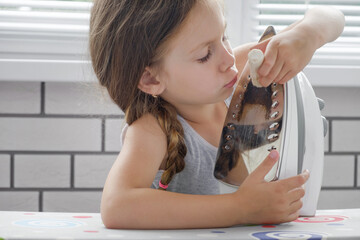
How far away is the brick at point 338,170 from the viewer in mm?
1479

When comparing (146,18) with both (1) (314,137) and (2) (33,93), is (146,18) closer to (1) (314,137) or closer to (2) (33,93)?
(1) (314,137)

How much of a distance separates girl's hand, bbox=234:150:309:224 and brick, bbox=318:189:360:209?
0.76 m

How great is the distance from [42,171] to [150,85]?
583 millimetres

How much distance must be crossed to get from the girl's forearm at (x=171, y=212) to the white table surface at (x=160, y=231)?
0.06 feet

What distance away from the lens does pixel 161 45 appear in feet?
2.98

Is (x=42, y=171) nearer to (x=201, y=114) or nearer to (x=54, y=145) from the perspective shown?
(x=54, y=145)

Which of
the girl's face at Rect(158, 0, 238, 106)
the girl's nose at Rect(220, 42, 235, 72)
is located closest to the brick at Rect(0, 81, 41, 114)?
the girl's face at Rect(158, 0, 238, 106)

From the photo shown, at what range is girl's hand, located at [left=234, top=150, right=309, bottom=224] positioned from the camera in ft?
2.46

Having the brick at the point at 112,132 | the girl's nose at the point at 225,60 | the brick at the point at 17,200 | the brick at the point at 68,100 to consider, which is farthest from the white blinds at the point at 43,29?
the girl's nose at the point at 225,60

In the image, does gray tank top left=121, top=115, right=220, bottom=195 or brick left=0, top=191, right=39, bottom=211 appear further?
brick left=0, top=191, right=39, bottom=211

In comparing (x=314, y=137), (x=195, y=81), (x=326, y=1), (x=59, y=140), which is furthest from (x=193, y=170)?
(x=326, y=1)

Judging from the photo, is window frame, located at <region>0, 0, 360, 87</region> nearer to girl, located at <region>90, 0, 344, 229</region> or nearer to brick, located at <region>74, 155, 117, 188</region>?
brick, located at <region>74, 155, 117, 188</region>

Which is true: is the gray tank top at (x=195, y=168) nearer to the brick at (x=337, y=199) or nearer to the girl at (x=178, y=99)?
the girl at (x=178, y=99)

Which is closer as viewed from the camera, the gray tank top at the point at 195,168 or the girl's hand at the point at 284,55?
the girl's hand at the point at 284,55
